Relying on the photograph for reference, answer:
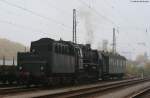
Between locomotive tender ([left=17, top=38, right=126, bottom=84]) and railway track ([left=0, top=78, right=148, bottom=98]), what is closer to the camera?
railway track ([left=0, top=78, right=148, bottom=98])

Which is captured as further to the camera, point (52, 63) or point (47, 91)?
point (52, 63)

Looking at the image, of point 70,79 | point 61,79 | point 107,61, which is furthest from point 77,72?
point 107,61

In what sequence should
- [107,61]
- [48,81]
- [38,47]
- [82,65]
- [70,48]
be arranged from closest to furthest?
[48,81]
[38,47]
[70,48]
[82,65]
[107,61]

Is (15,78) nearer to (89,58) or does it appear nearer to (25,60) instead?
(25,60)

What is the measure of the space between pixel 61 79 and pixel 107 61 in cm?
1808

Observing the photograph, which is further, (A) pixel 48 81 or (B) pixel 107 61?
(B) pixel 107 61

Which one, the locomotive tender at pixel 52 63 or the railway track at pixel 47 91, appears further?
the locomotive tender at pixel 52 63

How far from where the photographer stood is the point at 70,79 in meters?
32.3

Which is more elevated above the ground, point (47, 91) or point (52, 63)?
point (52, 63)

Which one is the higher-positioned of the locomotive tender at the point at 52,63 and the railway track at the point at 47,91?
the locomotive tender at the point at 52,63

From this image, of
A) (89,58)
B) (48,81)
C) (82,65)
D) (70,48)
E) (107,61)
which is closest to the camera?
(48,81)

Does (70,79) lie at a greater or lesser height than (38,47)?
lesser

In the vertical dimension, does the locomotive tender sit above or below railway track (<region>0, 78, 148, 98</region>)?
above

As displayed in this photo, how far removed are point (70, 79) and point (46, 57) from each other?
505 centimetres
